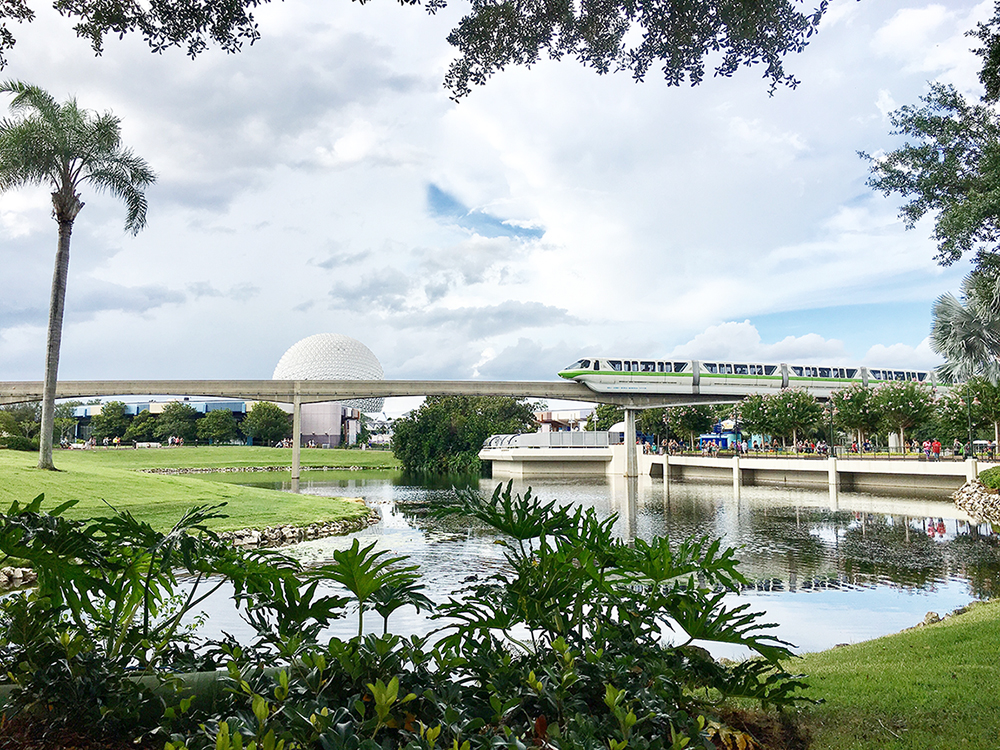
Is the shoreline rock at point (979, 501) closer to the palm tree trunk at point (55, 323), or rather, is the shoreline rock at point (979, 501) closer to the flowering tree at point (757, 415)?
the flowering tree at point (757, 415)

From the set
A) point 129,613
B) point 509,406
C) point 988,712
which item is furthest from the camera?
point 509,406

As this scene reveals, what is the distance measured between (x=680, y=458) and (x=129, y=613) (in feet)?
159

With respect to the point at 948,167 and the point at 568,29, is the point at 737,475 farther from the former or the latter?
the point at 568,29

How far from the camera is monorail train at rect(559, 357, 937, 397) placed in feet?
161

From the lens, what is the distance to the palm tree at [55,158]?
1952 cm

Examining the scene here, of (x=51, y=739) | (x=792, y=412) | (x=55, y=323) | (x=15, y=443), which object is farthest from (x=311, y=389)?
(x=51, y=739)

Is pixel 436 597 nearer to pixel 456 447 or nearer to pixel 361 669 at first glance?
pixel 361 669

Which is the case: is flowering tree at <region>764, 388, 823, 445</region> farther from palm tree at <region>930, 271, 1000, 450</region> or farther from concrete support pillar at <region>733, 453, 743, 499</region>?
palm tree at <region>930, 271, 1000, 450</region>

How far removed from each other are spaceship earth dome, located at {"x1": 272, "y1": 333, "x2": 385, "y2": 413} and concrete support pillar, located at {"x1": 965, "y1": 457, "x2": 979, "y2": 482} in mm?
67820

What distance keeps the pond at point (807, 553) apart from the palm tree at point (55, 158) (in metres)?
11.0

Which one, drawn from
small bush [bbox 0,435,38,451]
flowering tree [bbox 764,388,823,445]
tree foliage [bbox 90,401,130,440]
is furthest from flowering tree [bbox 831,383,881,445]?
tree foliage [bbox 90,401,130,440]

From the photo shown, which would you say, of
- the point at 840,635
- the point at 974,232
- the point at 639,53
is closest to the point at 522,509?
the point at 639,53

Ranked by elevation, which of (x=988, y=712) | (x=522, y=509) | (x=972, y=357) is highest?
(x=972, y=357)

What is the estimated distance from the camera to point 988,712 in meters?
3.29
